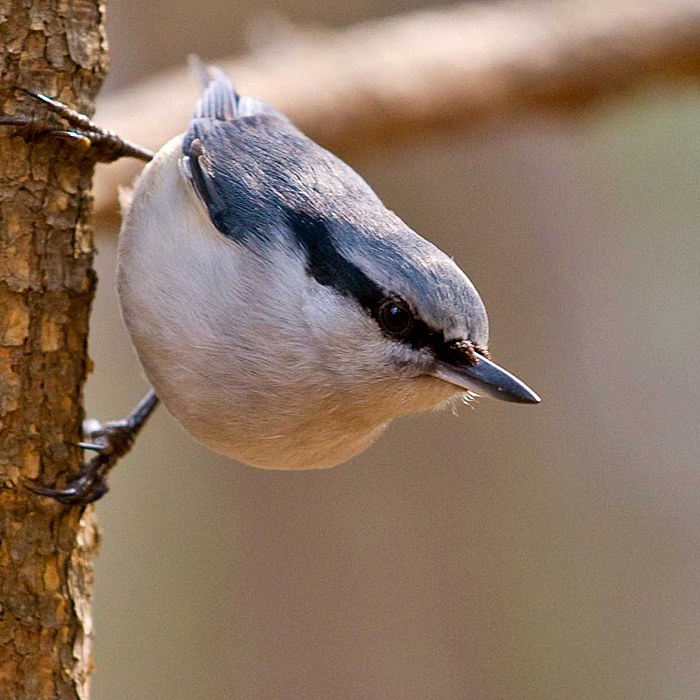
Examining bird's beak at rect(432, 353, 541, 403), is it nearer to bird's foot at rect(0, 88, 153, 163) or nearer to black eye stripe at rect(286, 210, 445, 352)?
black eye stripe at rect(286, 210, 445, 352)

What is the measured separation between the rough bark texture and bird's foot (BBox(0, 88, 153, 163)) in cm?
2

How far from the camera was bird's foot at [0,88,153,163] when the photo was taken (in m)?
2.26

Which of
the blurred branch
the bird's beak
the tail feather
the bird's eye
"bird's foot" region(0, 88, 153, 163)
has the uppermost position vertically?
the blurred branch

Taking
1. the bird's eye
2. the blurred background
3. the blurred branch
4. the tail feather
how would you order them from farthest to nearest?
the blurred background
the blurred branch
the tail feather
the bird's eye

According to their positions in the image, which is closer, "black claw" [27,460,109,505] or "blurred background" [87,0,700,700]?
"black claw" [27,460,109,505]

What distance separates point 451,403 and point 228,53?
15.8ft

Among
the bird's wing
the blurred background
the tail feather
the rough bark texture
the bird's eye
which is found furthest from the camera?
the blurred background

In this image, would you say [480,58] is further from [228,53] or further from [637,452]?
[637,452]

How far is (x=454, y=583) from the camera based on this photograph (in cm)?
613

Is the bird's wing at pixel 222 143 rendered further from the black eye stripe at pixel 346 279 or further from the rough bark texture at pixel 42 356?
the rough bark texture at pixel 42 356

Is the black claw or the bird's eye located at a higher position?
the bird's eye

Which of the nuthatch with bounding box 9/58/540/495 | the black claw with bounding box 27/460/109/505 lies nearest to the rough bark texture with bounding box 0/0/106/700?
the black claw with bounding box 27/460/109/505

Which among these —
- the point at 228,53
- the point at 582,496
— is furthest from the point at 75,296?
the point at 582,496

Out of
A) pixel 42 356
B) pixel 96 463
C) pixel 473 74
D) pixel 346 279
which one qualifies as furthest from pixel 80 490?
pixel 473 74
